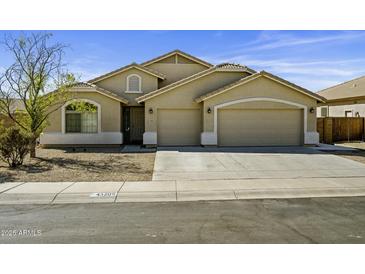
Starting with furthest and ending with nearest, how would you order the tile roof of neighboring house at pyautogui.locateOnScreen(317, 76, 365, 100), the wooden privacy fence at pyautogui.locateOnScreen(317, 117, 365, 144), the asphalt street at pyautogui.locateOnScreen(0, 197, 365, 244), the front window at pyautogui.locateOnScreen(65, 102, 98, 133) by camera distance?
1. the tile roof of neighboring house at pyautogui.locateOnScreen(317, 76, 365, 100)
2. the wooden privacy fence at pyautogui.locateOnScreen(317, 117, 365, 144)
3. the front window at pyautogui.locateOnScreen(65, 102, 98, 133)
4. the asphalt street at pyautogui.locateOnScreen(0, 197, 365, 244)

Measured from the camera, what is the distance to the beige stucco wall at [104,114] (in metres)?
17.7

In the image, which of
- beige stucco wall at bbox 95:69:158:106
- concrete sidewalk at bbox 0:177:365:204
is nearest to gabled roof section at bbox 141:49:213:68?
beige stucco wall at bbox 95:69:158:106

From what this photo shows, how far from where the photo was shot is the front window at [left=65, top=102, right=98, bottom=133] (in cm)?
1786

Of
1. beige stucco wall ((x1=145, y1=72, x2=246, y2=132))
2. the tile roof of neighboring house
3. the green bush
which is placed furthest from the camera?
the tile roof of neighboring house

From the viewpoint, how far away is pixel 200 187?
27.3 ft

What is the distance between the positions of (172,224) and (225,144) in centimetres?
1206

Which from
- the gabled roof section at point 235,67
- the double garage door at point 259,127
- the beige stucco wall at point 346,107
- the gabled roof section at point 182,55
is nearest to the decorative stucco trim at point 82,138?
the double garage door at point 259,127

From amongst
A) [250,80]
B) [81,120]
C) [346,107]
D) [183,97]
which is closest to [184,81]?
[183,97]

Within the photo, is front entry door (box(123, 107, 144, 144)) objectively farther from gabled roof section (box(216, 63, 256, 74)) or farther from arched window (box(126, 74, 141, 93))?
gabled roof section (box(216, 63, 256, 74))

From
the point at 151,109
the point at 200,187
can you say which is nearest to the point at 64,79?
the point at 151,109

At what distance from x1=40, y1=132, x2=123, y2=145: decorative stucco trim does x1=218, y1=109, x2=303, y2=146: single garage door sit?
624 centimetres

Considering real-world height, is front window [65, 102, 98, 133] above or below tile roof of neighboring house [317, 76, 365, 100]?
below

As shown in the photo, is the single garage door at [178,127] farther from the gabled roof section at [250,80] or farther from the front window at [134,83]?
the front window at [134,83]

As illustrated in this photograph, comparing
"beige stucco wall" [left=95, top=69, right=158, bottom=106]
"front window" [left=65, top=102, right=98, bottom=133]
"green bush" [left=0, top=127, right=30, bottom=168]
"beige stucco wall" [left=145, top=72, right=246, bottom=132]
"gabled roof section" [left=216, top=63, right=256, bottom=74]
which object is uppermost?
"gabled roof section" [left=216, top=63, right=256, bottom=74]
